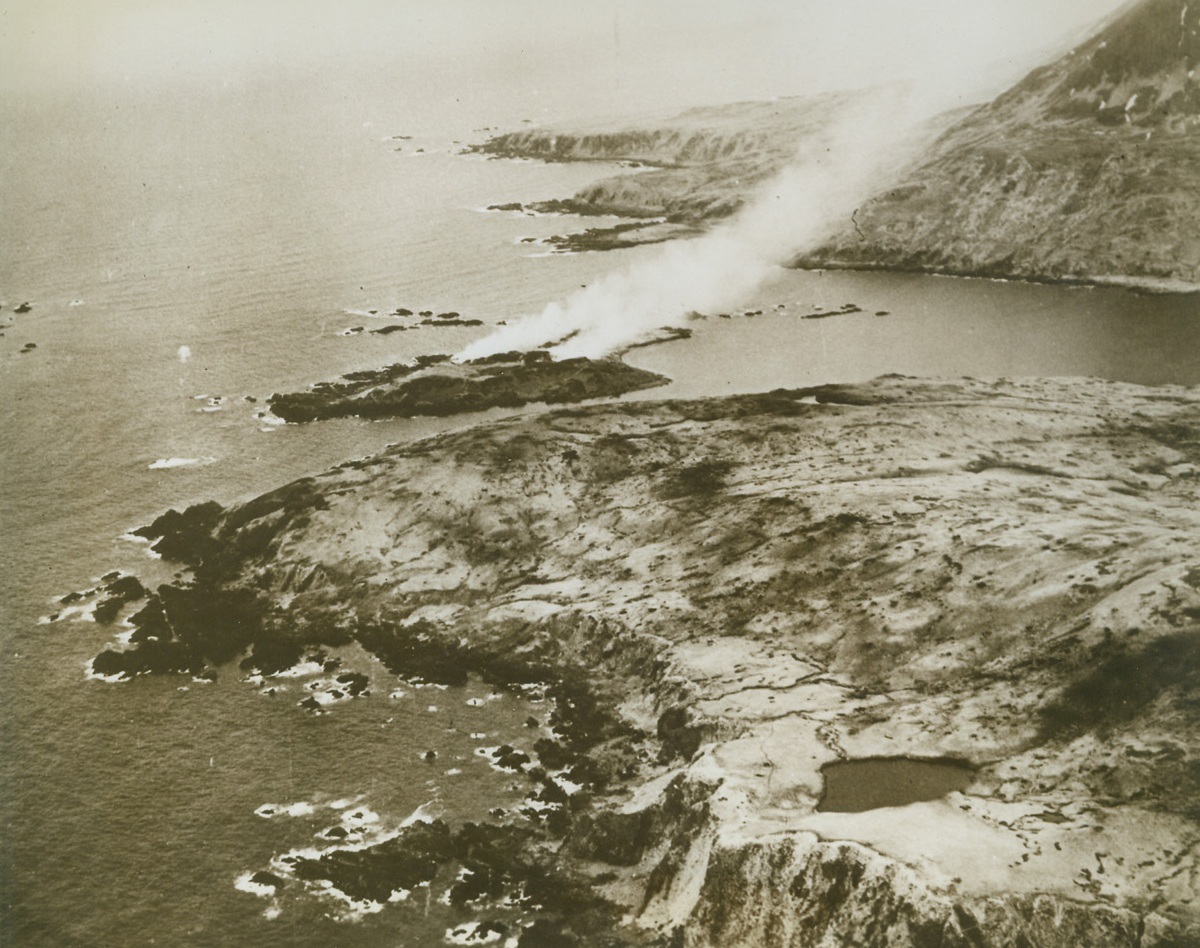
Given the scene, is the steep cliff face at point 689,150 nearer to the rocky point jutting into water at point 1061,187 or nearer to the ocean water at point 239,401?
the rocky point jutting into water at point 1061,187

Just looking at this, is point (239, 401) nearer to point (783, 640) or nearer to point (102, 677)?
point (102, 677)

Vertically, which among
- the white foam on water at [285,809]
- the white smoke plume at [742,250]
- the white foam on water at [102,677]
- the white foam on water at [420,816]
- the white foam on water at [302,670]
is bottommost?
the white foam on water at [285,809]

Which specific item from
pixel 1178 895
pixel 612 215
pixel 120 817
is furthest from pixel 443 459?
pixel 612 215

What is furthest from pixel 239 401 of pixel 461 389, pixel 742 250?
pixel 742 250

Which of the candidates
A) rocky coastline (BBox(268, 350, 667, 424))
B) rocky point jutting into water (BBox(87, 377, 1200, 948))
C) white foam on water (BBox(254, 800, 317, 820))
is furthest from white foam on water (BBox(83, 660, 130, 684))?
rocky coastline (BBox(268, 350, 667, 424))

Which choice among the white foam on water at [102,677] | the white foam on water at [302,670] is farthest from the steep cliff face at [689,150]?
the white foam on water at [102,677]

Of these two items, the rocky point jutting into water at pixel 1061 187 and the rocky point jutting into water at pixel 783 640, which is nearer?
the rocky point jutting into water at pixel 783 640

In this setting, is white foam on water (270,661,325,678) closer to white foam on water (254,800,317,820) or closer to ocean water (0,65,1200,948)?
ocean water (0,65,1200,948)

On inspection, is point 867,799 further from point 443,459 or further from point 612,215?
point 612,215
